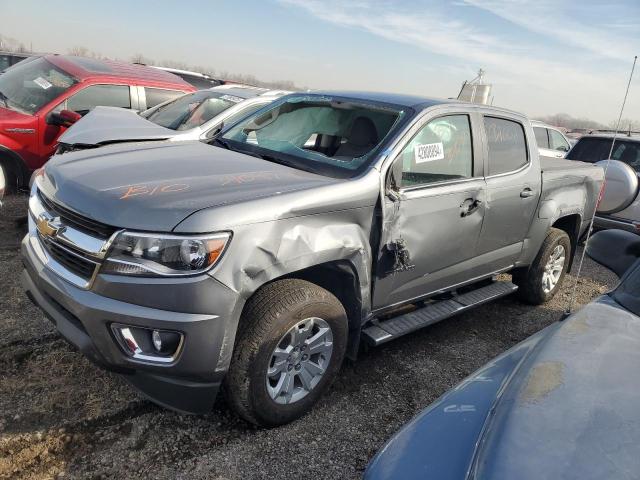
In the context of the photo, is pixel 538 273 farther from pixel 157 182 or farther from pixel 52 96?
pixel 52 96

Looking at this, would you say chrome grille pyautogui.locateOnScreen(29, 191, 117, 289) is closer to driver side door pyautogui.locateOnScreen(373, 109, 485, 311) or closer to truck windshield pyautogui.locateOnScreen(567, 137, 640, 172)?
driver side door pyautogui.locateOnScreen(373, 109, 485, 311)

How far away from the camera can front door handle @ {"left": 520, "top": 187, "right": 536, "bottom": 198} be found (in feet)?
13.4

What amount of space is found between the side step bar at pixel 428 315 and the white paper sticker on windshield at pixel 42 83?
5.57 metres

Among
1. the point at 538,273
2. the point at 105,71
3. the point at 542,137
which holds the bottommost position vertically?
the point at 538,273

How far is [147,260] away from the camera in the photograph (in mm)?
2215

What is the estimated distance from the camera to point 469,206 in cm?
352

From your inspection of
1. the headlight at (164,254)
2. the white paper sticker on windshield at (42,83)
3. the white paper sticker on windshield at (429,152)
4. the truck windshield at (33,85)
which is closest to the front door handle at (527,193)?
the white paper sticker on windshield at (429,152)

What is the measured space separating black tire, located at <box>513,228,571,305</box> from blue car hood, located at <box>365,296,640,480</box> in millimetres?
2921

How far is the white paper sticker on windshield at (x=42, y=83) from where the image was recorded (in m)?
6.46

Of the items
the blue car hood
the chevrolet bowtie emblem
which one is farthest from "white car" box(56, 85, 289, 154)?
the blue car hood

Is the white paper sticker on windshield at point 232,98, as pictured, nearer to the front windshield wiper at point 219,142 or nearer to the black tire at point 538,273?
the front windshield wiper at point 219,142

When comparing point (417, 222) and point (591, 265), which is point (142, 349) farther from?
point (591, 265)

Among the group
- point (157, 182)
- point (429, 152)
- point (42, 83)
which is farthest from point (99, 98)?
point (429, 152)

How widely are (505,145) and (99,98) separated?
521 cm
